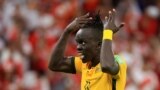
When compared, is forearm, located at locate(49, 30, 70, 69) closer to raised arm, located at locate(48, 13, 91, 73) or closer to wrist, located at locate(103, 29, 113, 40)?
raised arm, located at locate(48, 13, 91, 73)

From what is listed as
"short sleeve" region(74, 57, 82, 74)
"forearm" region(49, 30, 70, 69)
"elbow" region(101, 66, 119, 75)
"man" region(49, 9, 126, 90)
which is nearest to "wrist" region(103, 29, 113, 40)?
"man" region(49, 9, 126, 90)

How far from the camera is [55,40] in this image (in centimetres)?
1289

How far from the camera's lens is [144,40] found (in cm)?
1357

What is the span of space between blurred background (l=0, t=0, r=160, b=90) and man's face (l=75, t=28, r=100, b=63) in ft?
14.3

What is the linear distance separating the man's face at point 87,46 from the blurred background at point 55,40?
436 cm

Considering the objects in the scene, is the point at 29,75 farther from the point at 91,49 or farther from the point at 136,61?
the point at 91,49

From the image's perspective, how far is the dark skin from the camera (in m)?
6.51

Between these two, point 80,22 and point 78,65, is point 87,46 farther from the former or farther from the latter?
point 78,65

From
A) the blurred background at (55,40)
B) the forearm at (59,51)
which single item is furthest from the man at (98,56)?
the blurred background at (55,40)

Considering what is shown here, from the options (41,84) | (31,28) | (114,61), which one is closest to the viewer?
(114,61)

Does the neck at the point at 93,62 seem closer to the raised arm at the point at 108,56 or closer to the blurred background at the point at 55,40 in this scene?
the raised arm at the point at 108,56

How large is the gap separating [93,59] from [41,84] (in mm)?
5316

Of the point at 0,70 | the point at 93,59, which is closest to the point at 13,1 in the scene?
the point at 0,70

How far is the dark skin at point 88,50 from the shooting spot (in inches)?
256
